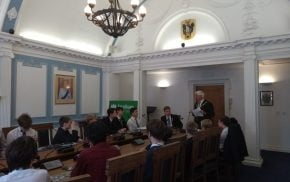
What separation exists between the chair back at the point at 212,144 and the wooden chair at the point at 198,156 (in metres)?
0.13

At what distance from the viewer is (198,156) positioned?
333cm

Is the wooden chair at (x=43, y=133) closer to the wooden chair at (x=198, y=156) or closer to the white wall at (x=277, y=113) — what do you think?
the wooden chair at (x=198, y=156)

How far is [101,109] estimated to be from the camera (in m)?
7.73

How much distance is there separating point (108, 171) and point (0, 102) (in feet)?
14.4

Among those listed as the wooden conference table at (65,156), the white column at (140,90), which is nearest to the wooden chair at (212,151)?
the wooden conference table at (65,156)

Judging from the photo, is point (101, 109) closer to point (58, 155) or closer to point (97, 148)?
point (58, 155)

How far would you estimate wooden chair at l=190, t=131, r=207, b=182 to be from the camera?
3.15m

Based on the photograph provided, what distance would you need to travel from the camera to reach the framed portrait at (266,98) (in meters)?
6.94

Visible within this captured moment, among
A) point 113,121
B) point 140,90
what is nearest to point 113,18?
point 113,121

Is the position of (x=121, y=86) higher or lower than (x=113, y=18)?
lower

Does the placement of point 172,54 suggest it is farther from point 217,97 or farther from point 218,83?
point 217,97

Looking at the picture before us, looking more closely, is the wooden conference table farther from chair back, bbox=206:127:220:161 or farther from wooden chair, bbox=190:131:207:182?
chair back, bbox=206:127:220:161

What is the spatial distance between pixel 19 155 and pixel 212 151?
116 inches

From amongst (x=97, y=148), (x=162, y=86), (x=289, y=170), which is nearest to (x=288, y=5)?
(x=289, y=170)
